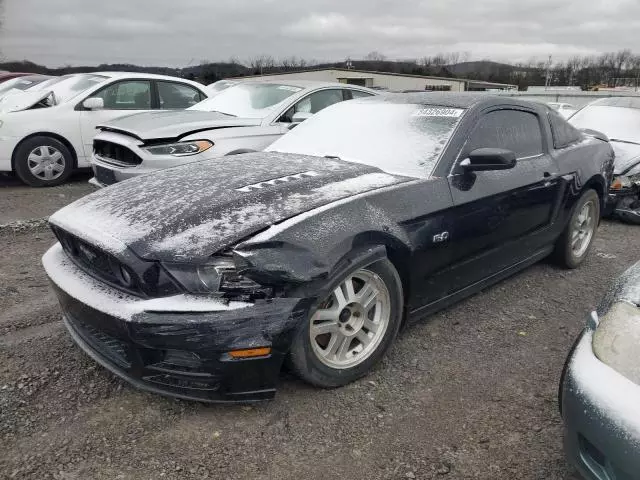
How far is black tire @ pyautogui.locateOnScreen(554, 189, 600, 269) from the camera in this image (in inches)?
169

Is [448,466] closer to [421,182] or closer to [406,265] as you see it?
[406,265]

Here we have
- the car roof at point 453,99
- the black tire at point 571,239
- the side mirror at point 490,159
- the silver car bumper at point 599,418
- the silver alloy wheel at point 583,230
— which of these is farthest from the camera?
the silver alloy wheel at point 583,230

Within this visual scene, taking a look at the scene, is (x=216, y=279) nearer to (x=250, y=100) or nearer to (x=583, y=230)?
(x=583, y=230)

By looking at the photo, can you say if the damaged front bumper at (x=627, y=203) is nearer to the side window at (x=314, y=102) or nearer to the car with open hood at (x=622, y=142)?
the car with open hood at (x=622, y=142)

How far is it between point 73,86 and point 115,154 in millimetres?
2871

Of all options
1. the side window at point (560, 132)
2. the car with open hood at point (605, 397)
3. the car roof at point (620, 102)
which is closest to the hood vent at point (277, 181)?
the car with open hood at point (605, 397)

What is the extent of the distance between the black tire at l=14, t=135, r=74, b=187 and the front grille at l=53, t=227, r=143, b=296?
469cm

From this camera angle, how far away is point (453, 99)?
3633 millimetres

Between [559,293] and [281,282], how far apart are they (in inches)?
107

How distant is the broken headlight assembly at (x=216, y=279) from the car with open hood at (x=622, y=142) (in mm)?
5389

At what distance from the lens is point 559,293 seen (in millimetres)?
4035

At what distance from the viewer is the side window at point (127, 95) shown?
7.33m

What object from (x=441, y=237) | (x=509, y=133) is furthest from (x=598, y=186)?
(x=441, y=237)

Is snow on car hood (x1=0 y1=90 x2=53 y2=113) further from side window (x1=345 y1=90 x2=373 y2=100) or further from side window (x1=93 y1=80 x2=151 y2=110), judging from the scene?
side window (x1=345 y1=90 x2=373 y2=100)
